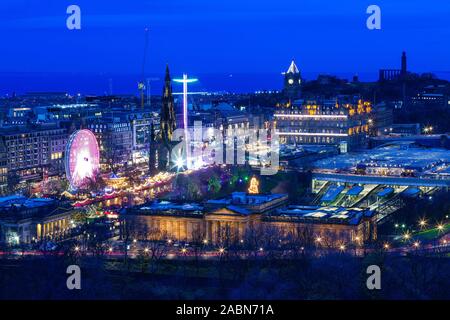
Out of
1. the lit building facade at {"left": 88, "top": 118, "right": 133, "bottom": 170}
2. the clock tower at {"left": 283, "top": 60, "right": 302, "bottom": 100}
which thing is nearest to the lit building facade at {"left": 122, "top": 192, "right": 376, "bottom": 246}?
the lit building facade at {"left": 88, "top": 118, "right": 133, "bottom": 170}

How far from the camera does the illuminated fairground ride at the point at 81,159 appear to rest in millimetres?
38656

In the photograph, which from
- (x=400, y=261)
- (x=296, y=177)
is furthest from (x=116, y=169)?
(x=400, y=261)

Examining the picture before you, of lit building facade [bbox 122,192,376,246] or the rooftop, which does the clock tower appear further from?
lit building facade [bbox 122,192,376,246]

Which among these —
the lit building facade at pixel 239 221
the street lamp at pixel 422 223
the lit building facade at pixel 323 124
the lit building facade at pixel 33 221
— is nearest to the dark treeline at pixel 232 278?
the lit building facade at pixel 239 221

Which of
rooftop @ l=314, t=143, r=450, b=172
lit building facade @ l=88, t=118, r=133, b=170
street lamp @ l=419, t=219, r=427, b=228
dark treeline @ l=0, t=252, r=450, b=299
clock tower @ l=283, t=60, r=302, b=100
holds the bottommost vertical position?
dark treeline @ l=0, t=252, r=450, b=299

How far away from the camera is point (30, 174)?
1836 inches

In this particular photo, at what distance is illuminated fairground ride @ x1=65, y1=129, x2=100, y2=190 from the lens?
127 ft

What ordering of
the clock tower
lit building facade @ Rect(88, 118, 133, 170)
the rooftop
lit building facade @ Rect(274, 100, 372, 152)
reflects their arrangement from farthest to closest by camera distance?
1. the clock tower
2. lit building facade @ Rect(274, 100, 372, 152)
3. lit building facade @ Rect(88, 118, 133, 170)
4. the rooftop

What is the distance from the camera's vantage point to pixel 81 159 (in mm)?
39562

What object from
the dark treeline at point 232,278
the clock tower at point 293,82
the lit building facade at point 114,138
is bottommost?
the dark treeline at point 232,278

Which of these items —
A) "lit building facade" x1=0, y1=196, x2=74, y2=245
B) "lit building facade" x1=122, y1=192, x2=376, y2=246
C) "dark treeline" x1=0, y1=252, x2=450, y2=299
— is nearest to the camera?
"dark treeline" x1=0, y1=252, x2=450, y2=299

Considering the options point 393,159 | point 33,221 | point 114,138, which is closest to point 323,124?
point 393,159

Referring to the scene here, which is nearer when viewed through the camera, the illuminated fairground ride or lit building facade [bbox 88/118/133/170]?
the illuminated fairground ride

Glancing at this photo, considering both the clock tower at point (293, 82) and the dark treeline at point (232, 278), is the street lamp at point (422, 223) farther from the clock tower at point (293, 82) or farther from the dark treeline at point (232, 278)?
the clock tower at point (293, 82)
